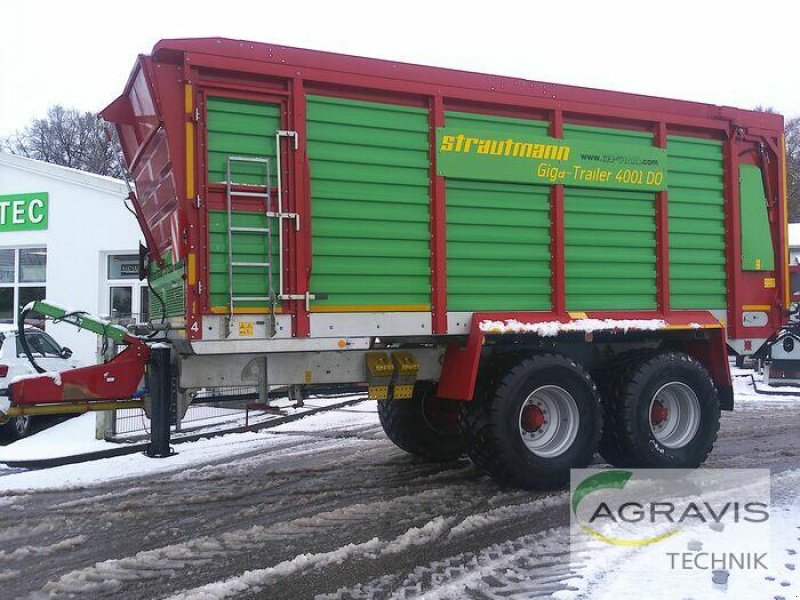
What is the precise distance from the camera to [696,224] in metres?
7.31

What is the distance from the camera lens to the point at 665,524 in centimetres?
534

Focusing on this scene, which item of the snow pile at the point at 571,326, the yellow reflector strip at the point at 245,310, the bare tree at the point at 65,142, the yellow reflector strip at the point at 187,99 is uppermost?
the bare tree at the point at 65,142

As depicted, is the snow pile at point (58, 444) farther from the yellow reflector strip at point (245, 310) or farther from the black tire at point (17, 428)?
the yellow reflector strip at point (245, 310)

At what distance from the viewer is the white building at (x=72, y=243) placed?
52.2 feet

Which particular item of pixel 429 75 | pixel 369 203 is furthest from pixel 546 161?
pixel 369 203

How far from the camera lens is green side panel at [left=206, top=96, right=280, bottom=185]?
5.49 m

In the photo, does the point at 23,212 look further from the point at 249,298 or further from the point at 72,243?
the point at 249,298

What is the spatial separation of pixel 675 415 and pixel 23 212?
49.0ft

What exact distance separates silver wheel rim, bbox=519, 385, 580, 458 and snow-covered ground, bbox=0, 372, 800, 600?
1.55 ft

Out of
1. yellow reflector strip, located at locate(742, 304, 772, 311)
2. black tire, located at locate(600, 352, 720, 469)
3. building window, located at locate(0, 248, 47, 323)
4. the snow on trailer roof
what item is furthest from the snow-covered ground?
building window, located at locate(0, 248, 47, 323)

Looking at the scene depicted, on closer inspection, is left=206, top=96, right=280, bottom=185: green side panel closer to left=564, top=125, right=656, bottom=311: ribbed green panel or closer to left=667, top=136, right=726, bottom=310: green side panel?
left=564, top=125, right=656, bottom=311: ribbed green panel

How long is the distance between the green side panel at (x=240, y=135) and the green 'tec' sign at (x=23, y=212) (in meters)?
12.7

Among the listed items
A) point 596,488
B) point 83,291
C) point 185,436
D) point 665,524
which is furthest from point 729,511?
point 83,291

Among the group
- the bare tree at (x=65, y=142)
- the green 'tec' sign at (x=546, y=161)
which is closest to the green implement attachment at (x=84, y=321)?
the green 'tec' sign at (x=546, y=161)
